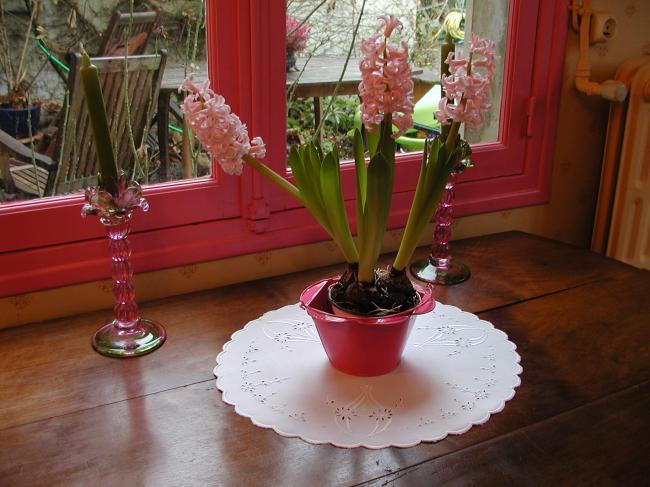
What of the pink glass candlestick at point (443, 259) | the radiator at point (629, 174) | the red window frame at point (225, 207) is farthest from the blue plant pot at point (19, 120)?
the radiator at point (629, 174)

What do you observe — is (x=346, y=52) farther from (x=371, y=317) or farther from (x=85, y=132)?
(x=371, y=317)

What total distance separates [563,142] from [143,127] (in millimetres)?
986

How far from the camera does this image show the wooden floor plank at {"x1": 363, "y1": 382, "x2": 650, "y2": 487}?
777 mm

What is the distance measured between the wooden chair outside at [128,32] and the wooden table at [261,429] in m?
0.42

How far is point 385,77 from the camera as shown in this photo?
78 centimetres

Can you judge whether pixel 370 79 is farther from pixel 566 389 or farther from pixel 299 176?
pixel 566 389

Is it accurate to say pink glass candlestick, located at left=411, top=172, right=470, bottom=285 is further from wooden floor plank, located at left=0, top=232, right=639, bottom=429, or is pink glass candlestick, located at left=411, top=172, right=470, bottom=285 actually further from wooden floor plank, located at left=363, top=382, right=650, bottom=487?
wooden floor plank, located at left=363, top=382, right=650, bottom=487

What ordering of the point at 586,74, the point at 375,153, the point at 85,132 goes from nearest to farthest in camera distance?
the point at 375,153
the point at 85,132
the point at 586,74

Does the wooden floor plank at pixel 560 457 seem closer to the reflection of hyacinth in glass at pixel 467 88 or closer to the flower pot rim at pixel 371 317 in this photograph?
the flower pot rim at pixel 371 317

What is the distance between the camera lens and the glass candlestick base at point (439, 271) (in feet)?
4.29

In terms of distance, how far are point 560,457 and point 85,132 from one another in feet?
2.79

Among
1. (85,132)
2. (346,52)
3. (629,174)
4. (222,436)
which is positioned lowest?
(222,436)

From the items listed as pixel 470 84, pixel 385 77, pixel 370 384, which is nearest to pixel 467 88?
pixel 470 84

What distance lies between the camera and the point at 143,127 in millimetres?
1225
